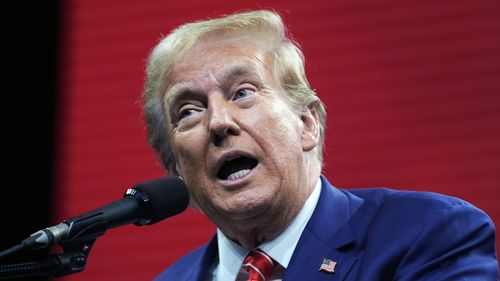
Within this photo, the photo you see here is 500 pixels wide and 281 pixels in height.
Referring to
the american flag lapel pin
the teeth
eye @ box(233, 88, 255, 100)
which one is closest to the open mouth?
the teeth

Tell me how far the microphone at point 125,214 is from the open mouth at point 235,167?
0.38 metres

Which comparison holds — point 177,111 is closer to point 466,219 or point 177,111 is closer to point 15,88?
point 466,219

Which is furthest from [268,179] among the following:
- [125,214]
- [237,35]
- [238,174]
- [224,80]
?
[125,214]

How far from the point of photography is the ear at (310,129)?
2479 mm

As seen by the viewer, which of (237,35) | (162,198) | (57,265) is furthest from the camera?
(237,35)

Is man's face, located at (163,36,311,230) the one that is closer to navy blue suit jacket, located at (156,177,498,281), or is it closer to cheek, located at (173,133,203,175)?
cheek, located at (173,133,203,175)

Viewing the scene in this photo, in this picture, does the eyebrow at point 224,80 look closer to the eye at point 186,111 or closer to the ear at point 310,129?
the eye at point 186,111

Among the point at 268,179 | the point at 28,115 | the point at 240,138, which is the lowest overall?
the point at 28,115

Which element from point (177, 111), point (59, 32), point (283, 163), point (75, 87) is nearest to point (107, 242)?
point (75, 87)

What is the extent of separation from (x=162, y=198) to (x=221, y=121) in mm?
512

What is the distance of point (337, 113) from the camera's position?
3.25 metres

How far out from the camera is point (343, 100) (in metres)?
3.25

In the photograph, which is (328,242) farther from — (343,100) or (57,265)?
(343,100)

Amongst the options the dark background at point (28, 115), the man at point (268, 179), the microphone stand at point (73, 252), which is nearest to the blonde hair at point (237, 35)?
the man at point (268, 179)
